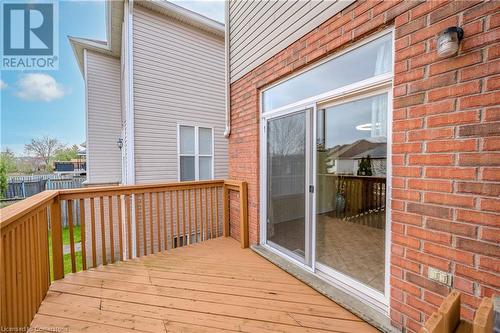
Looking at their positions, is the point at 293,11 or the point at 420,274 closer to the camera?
the point at 420,274

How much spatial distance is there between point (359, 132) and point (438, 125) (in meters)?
0.65

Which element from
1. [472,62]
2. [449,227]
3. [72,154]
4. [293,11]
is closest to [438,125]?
[472,62]

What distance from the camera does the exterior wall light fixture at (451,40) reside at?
1.34m

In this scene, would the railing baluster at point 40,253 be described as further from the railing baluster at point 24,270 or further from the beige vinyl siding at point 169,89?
the beige vinyl siding at point 169,89

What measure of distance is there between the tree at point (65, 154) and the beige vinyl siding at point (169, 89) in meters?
17.6

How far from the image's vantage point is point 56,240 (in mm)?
2561

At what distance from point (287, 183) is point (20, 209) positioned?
2.53 meters

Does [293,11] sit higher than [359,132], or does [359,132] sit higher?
[293,11]

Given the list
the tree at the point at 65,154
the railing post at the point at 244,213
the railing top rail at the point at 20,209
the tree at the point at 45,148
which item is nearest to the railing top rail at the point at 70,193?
the railing top rail at the point at 20,209

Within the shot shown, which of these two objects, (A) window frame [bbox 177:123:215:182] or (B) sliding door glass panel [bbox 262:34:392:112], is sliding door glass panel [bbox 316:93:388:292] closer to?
(B) sliding door glass panel [bbox 262:34:392:112]

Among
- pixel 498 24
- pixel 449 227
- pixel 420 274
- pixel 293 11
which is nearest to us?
pixel 498 24

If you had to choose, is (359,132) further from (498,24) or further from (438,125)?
(498,24)

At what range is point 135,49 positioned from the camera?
5.35 metres

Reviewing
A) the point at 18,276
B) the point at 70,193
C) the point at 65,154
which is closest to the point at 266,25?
the point at 70,193
